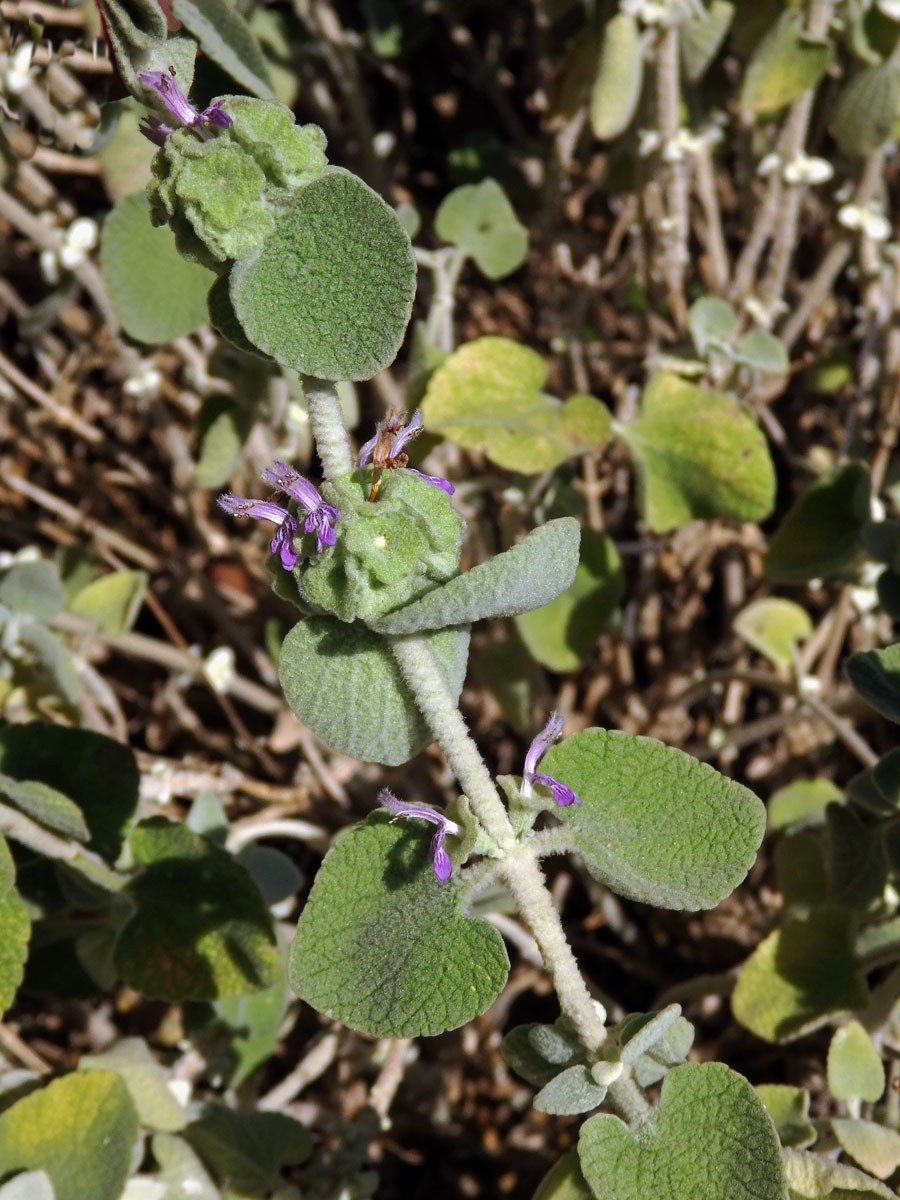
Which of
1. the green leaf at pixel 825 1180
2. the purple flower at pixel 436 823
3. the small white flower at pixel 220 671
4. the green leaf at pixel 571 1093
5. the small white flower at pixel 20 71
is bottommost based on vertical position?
the small white flower at pixel 220 671

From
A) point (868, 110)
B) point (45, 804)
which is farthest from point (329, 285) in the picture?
point (868, 110)

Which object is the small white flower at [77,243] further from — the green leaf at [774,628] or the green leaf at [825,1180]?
the green leaf at [825,1180]

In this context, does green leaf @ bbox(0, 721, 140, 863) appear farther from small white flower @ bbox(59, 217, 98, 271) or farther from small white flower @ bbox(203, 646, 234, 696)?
small white flower @ bbox(59, 217, 98, 271)

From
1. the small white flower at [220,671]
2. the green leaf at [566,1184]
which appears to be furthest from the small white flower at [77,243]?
the green leaf at [566,1184]

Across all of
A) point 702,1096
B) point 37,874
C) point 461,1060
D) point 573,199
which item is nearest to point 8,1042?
point 37,874

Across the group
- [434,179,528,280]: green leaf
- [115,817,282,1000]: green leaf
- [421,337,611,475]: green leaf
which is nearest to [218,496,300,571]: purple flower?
[115,817,282,1000]: green leaf

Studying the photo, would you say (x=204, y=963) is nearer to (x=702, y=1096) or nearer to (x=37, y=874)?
(x=37, y=874)

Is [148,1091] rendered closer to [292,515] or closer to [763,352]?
[292,515]
